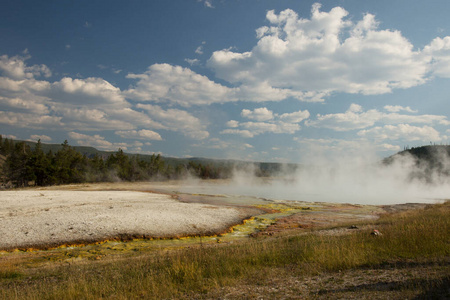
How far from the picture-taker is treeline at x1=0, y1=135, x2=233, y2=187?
8069cm

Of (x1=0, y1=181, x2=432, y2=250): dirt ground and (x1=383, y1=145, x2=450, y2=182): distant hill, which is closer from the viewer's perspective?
(x1=0, y1=181, x2=432, y2=250): dirt ground

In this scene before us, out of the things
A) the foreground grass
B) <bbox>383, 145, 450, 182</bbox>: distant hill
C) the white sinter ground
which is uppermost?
<bbox>383, 145, 450, 182</bbox>: distant hill

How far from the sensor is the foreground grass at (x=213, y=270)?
29.9 ft

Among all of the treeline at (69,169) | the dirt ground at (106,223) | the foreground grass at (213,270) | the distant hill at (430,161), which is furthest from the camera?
the distant hill at (430,161)

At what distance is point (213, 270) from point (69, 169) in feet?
298

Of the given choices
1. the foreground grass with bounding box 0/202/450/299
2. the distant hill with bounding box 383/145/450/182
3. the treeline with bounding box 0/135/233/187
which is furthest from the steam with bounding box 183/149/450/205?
the foreground grass with bounding box 0/202/450/299

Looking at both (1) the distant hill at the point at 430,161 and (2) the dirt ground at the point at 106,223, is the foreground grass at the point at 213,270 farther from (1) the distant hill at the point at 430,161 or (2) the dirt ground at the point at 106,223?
(1) the distant hill at the point at 430,161

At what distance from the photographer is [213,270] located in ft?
35.1

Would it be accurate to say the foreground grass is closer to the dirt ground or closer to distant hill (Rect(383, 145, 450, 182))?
the dirt ground

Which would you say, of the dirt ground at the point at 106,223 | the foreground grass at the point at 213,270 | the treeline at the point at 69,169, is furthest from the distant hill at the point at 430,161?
the foreground grass at the point at 213,270

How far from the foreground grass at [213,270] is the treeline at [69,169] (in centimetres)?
7974

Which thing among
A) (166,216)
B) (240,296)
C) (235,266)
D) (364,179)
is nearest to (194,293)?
(240,296)

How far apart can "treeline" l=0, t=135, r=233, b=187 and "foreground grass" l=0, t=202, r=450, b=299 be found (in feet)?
262

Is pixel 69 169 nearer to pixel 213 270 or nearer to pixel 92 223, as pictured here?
pixel 92 223
